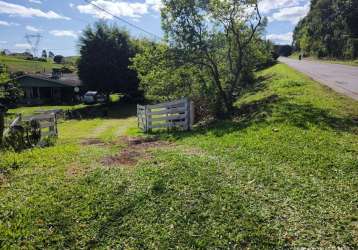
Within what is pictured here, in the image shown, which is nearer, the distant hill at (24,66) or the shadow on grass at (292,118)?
the shadow on grass at (292,118)

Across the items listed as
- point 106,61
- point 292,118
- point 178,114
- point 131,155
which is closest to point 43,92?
point 106,61

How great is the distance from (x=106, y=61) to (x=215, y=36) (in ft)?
75.9

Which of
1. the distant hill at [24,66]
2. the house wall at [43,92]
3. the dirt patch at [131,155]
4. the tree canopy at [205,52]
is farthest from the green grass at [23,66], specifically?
the dirt patch at [131,155]

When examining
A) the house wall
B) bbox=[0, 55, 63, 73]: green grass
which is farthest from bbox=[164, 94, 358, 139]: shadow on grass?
bbox=[0, 55, 63, 73]: green grass

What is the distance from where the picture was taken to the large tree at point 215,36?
15.5 meters

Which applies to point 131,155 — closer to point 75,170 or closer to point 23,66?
point 75,170

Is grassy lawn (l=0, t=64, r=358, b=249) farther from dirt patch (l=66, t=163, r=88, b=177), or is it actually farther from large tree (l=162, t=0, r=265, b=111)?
large tree (l=162, t=0, r=265, b=111)

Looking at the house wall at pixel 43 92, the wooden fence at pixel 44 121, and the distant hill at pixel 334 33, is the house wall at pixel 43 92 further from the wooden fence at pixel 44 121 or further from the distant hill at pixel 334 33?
the distant hill at pixel 334 33

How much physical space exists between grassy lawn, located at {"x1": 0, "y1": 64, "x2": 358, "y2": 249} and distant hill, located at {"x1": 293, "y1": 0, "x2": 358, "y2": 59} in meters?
38.6

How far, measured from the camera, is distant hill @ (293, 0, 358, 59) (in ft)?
145

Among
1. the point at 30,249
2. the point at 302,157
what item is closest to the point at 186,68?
the point at 302,157

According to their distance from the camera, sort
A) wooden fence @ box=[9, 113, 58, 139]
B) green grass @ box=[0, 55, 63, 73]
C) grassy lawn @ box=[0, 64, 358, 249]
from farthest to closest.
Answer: green grass @ box=[0, 55, 63, 73]
wooden fence @ box=[9, 113, 58, 139]
grassy lawn @ box=[0, 64, 358, 249]

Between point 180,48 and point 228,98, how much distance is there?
136 inches

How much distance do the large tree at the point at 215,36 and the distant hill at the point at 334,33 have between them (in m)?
29.4
